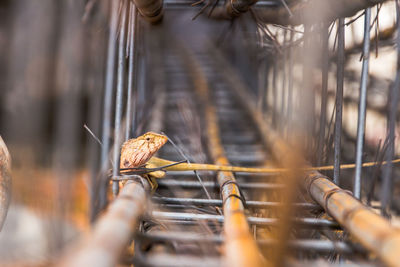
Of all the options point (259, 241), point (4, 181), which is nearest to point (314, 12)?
point (259, 241)

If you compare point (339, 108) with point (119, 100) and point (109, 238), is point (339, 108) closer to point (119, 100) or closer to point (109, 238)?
point (119, 100)

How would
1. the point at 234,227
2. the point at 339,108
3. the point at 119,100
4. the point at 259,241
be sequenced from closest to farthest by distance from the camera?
the point at 234,227 → the point at 259,241 → the point at 119,100 → the point at 339,108

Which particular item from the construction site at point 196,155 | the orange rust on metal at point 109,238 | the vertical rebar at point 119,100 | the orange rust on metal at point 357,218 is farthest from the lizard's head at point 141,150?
the orange rust on metal at point 357,218

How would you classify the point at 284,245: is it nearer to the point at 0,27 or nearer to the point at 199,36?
the point at 0,27

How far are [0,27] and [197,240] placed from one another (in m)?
2.09

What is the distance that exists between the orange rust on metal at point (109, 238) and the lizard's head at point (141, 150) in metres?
0.24

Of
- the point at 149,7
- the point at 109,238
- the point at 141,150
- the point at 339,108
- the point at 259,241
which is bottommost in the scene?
the point at 259,241

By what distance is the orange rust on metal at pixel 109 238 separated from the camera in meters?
0.52

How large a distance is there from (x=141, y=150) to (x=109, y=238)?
21.2 inches

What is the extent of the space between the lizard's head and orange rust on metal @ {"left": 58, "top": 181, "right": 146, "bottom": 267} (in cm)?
24

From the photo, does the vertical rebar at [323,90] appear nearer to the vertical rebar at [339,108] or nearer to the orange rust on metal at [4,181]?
the vertical rebar at [339,108]

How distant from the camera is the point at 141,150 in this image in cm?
113

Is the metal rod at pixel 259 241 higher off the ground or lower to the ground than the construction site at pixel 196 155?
lower

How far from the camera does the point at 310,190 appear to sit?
1.17 meters
